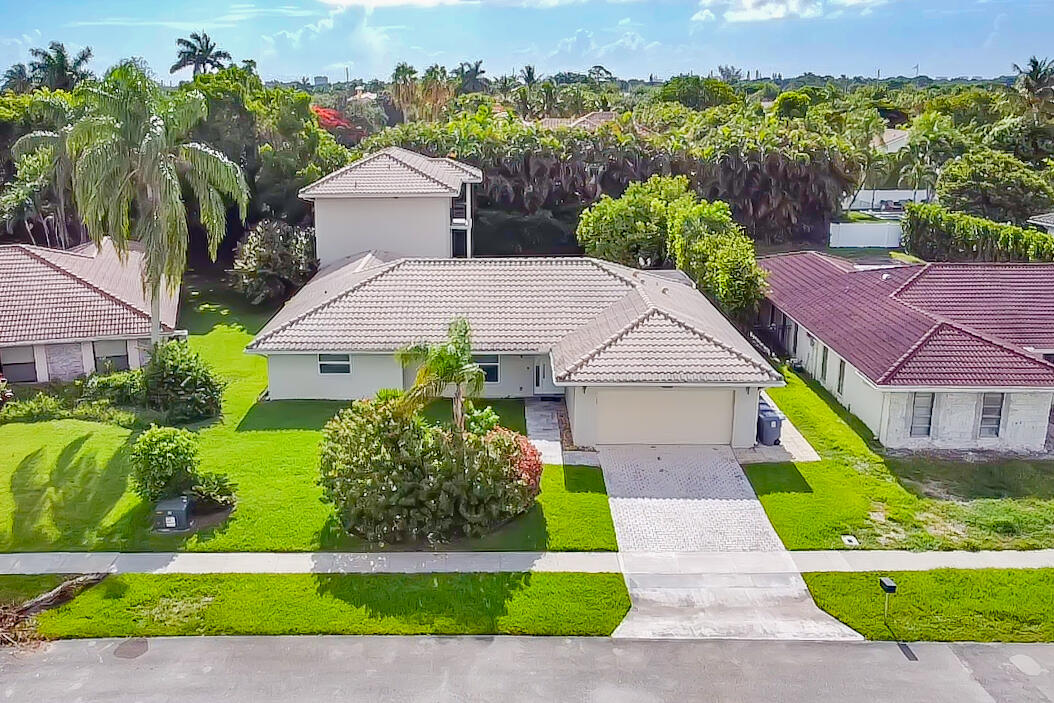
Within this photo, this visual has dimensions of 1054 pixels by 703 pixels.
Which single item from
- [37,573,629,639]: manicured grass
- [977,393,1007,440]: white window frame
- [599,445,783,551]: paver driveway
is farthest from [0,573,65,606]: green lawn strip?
[977,393,1007,440]: white window frame

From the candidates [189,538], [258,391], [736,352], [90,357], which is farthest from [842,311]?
[90,357]

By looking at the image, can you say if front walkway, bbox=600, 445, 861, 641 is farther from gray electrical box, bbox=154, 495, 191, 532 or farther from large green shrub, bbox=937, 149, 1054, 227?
large green shrub, bbox=937, 149, 1054, 227

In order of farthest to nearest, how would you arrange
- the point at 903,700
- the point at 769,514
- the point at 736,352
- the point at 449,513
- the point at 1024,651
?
1. the point at 736,352
2. the point at 769,514
3. the point at 449,513
4. the point at 1024,651
5. the point at 903,700

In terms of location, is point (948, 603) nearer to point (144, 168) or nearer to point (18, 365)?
point (144, 168)

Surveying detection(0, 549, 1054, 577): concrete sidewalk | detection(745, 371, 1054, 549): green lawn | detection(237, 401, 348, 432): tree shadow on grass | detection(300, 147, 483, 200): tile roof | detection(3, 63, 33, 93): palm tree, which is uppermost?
detection(3, 63, 33, 93): palm tree

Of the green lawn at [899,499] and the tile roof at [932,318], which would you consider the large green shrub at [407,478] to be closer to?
the green lawn at [899,499]

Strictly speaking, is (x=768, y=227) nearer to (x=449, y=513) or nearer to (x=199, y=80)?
(x=199, y=80)
